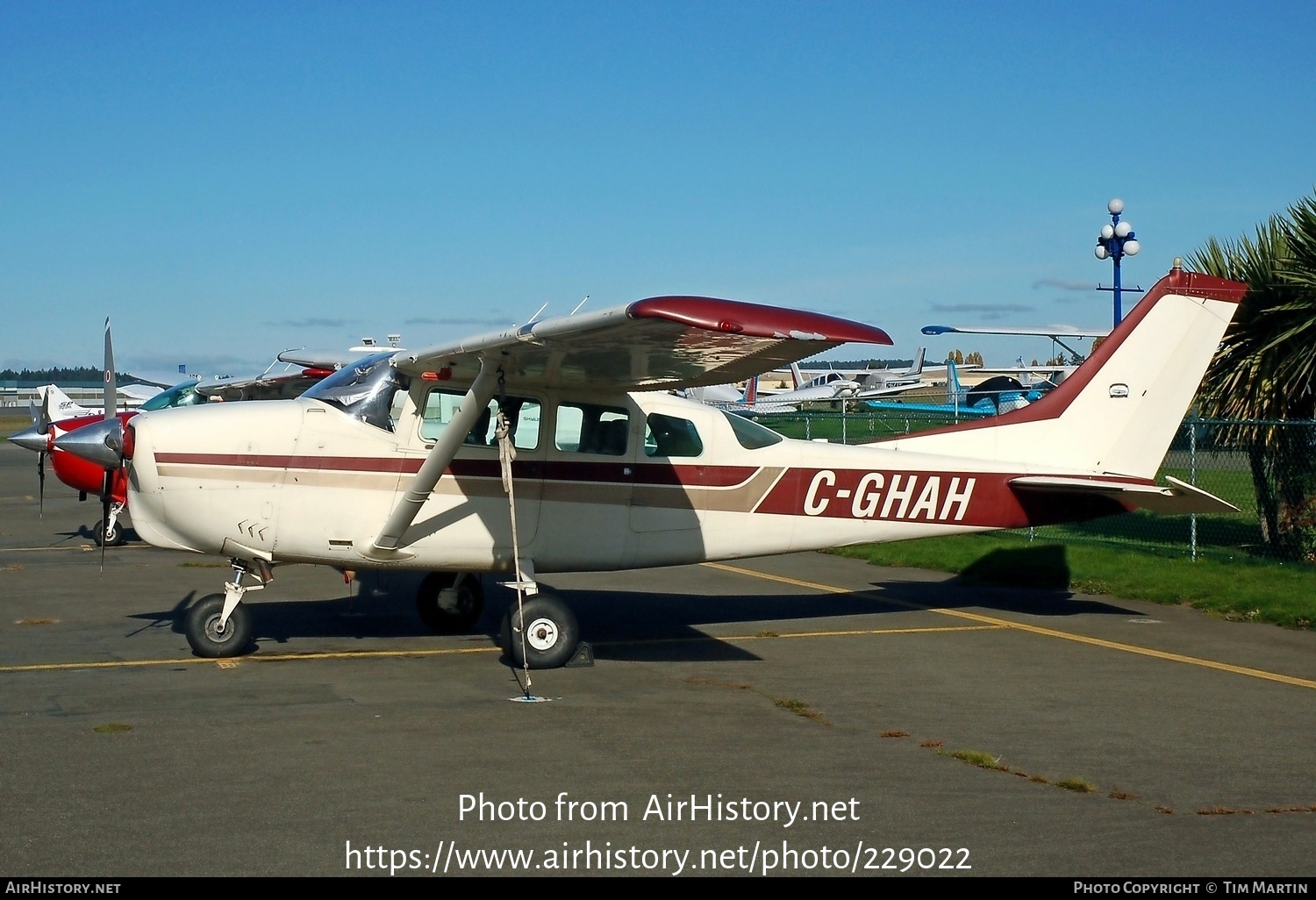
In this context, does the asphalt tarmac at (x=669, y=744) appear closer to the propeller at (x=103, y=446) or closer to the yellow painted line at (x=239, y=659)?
the yellow painted line at (x=239, y=659)

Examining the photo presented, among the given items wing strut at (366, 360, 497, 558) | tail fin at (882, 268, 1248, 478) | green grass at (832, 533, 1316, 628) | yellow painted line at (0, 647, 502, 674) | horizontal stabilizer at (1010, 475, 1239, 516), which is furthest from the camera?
green grass at (832, 533, 1316, 628)

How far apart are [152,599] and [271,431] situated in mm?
3986

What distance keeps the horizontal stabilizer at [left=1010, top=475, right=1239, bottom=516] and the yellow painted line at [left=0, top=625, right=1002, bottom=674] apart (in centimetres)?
134

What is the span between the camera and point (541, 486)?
956cm

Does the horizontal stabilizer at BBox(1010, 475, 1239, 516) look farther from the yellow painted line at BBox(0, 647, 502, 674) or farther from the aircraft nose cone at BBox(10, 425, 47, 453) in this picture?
the aircraft nose cone at BBox(10, 425, 47, 453)

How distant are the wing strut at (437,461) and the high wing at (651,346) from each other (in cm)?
17

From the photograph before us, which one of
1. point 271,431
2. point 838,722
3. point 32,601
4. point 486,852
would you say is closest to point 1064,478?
point 838,722

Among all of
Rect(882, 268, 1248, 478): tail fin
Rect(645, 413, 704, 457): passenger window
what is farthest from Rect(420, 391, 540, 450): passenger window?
Rect(882, 268, 1248, 478): tail fin

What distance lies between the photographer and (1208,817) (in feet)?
18.0

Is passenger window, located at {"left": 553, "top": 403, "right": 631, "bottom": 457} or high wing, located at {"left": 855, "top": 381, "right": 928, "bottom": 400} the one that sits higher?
high wing, located at {"left": 855, "top": 381, "right": 928, "bottom": 400}

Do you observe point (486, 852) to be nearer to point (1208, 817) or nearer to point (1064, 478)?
point (1208, 817)

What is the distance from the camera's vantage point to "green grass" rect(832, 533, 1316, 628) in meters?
11.4

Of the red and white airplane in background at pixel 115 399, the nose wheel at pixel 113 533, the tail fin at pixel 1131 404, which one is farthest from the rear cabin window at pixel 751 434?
the nose wheel at pixel 113 533

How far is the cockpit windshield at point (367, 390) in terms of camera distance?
9.46 m
